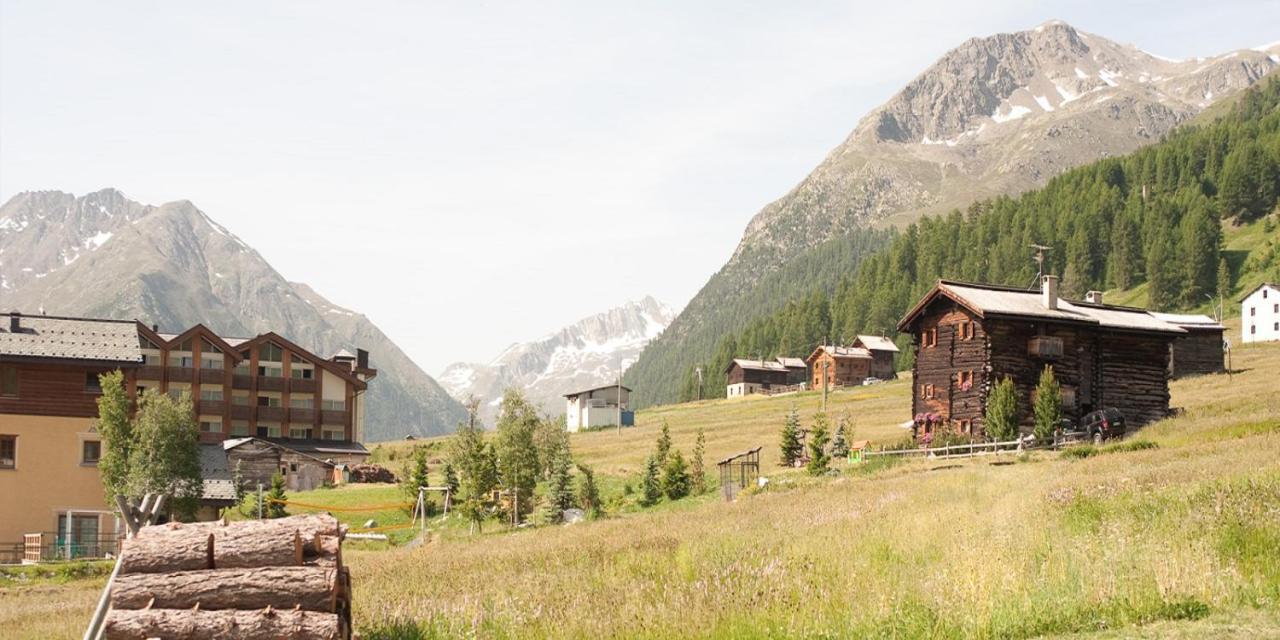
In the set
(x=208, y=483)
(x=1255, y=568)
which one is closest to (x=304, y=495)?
(x=208, y=483)

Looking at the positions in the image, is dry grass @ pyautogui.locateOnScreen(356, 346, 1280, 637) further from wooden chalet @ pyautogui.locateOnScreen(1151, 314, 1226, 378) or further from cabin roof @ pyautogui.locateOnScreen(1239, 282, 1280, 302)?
cabin roof @ pyautogui.locateOnScreen(1239, 282, 1280, 302)

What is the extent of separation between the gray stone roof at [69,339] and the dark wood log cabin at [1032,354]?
140ft

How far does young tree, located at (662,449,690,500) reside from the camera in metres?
48.8

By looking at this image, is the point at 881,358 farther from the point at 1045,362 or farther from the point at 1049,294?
the point at 1045,362

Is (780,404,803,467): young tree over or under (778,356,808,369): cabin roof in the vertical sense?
under

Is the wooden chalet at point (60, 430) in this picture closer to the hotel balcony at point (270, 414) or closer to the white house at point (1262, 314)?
the hotel balcony at point (270, 414)

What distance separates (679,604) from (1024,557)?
512 cm

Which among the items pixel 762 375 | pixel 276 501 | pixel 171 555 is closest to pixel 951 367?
pixel 276 501

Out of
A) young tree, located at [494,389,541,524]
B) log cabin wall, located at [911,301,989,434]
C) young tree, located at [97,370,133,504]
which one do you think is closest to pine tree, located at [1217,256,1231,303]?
log cabin wall, located at [911,301,989,434]

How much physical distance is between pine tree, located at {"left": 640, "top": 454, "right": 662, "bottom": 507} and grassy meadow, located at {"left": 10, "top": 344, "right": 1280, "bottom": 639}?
17.3 meters

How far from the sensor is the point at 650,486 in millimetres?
48469

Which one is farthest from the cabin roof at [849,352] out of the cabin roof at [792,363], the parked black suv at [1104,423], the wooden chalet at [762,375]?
the parked black suv at [1104,423]

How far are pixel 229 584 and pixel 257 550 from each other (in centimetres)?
51

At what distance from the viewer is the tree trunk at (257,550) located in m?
13.2
